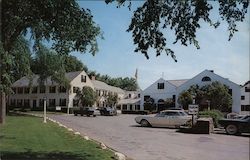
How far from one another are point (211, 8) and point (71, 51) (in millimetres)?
9738

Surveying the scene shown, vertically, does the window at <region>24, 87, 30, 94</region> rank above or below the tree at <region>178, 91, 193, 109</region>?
above

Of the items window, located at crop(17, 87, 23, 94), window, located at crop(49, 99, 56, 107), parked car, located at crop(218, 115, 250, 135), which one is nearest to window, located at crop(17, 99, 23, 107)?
window, located at crop(17, 87, 23, 94)

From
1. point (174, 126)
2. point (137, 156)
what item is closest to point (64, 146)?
point (137, 156)

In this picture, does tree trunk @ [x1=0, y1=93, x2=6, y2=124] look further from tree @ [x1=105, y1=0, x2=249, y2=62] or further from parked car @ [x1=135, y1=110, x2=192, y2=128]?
tree @ [x1=105, y1=0, x2=249, y2=62]

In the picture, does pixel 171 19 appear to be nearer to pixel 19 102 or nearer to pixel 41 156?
pixel 41 156

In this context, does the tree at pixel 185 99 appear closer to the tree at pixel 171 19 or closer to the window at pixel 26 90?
the window at pixel 26 90

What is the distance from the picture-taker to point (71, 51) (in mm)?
19734

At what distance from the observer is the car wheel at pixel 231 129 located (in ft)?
93.3

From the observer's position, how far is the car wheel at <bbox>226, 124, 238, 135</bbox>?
1120 inches

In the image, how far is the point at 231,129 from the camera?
28516 mm

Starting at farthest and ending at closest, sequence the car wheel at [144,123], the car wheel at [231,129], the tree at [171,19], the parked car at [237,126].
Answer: the car wheel at [144,123]
the car wheel at [231,129]
the parked car at [237,126]
the tree at [171,19]

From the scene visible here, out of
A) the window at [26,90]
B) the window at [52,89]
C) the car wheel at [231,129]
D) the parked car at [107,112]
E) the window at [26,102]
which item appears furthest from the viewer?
the window at [26,90]

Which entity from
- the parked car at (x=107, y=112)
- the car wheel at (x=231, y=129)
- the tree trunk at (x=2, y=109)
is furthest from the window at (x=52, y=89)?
the car wheel at (x=231, y=129)

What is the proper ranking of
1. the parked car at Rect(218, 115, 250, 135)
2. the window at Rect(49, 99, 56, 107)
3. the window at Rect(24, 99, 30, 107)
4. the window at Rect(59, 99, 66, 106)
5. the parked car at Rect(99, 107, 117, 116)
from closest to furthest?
the parked car at Rect(218, 115, 250, 135) → the parked car at Rect(99, 107, 117, 116) → the window at Rect(59, 99, 66, 106) → the window at Rect(49, 99, 56, 107) → the window at Rect(24, 99, 30, 107)
